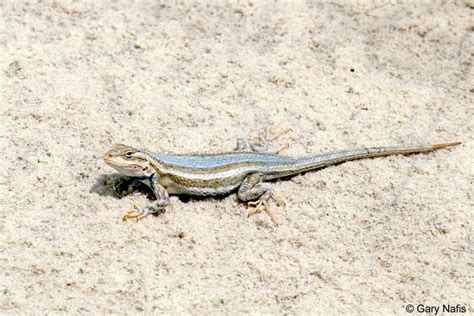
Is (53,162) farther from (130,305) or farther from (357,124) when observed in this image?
→ (357,124)

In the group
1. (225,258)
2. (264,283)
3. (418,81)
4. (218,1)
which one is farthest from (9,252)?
(418,81)

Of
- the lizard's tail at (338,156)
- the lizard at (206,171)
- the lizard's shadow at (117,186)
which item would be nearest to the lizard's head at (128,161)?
the lizard at (206,171)

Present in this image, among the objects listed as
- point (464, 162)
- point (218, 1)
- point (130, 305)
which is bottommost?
point (130, 305)

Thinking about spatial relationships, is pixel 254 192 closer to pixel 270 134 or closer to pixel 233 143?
pixel 233 143

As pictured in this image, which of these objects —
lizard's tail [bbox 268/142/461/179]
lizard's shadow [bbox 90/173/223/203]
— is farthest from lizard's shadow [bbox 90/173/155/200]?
lizard's tail [bbox 268/142/461/179]

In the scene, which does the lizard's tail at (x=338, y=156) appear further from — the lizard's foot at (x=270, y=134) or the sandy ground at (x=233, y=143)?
the lizard's foot at (x=270, y=134)

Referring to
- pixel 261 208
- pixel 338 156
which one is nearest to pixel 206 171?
pixel 261 208

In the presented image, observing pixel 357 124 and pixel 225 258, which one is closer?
pixel 225 258
